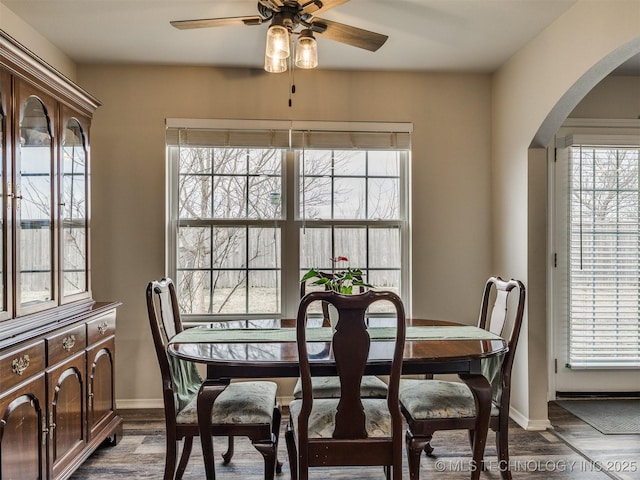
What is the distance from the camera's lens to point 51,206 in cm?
236

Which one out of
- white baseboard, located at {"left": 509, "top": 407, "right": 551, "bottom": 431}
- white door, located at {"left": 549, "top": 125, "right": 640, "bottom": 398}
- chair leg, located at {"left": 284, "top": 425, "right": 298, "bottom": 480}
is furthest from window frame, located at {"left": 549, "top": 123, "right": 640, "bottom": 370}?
chair leg, located at {"left": 284, "top": 425, "right": 298, "bottom": 480}

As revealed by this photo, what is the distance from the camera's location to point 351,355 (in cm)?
175

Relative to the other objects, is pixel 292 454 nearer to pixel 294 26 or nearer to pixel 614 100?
pixel 294 26

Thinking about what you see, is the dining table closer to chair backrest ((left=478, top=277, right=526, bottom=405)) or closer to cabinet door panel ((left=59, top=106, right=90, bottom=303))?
chair backrest ((left=478, top=277, right=526, bottom=405))

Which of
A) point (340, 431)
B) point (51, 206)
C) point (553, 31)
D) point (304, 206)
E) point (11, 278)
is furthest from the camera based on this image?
point (304, 206)

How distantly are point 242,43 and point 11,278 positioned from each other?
6.46 feet

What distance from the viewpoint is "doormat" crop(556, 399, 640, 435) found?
303 centimetres

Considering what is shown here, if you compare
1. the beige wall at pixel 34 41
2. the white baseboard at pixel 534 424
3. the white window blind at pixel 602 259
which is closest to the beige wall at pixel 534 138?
the white baseboard at pixel 534 424

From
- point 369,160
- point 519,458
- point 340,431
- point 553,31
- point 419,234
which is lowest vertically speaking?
point 519,458

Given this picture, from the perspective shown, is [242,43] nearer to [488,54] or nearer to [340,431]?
[488,54]

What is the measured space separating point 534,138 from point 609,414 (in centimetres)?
200

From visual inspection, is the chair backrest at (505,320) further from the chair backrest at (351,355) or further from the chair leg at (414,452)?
the chair backrest at (351,355)

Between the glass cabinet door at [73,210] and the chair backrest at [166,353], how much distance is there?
53cm

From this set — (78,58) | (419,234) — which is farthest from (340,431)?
(78,58)
